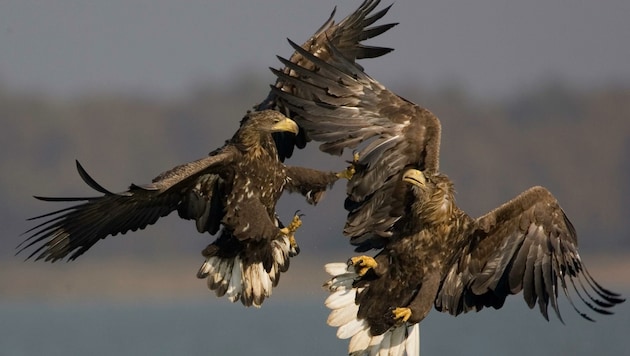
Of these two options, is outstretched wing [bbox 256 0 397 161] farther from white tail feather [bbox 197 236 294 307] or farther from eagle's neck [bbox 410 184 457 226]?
eagle's neck [bbox 410 184 457 226]

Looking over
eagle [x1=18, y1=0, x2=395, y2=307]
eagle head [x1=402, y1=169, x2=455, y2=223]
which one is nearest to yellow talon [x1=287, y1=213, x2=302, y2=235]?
eagle [x1=18, y1=0, x2=395, y2=307]

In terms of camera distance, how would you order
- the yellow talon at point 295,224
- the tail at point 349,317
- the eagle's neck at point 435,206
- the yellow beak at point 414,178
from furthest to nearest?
1. the yellow talon at point 295,224
2. the tail at point 349,317
3. the eagle's neck at point 435,206
4. the yellow beak at point 414,178

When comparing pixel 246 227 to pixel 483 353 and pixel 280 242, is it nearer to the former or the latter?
pixel 280 242

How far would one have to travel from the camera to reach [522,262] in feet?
33.1

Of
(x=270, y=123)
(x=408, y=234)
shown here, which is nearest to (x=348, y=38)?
(x=270, y=123)

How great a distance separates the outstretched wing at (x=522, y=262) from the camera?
9938 mm

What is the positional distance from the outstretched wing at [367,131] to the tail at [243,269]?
3.10 ft

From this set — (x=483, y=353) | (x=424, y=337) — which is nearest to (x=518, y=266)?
(x=483, y=353)

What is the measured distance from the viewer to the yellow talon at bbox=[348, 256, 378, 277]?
10.0 m

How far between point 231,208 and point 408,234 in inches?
51.1

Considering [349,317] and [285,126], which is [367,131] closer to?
[285,126]

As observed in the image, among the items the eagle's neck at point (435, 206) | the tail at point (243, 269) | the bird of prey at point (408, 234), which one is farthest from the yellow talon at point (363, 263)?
the tail at point (243, 269)

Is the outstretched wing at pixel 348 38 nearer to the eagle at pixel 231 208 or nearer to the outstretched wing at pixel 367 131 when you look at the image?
the eagle at pixel 231 208

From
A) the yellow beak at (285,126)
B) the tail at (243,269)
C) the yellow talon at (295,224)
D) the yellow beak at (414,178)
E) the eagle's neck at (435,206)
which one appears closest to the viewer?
the yellow beak at (414,178)
